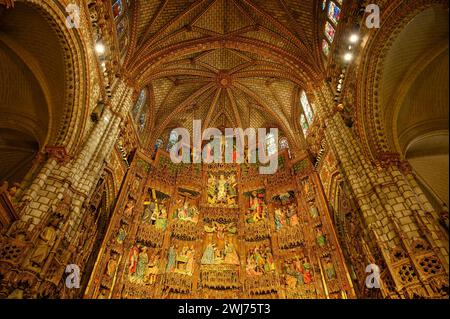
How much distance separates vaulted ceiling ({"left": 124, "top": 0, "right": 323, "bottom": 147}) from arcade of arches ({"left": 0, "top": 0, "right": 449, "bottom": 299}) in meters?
0.11

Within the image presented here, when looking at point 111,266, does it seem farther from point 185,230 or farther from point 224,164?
point 224,164

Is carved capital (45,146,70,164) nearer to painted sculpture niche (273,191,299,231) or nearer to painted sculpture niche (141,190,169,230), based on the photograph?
painted sculpture niche (141,190,169,230)

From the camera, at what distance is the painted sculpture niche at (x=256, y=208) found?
16.8m

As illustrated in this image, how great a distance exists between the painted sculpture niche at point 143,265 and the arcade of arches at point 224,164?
8 centimetres

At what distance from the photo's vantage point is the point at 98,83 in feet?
40.9

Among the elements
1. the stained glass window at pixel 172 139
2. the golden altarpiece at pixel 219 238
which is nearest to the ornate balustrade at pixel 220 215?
the golden altarpiece at pixel 219 238

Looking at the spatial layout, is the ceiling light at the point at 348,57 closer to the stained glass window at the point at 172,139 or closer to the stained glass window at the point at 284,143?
the stained glass window at the point at 284,143

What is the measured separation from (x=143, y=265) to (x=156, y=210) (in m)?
3.28

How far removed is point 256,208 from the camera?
56.6 ft

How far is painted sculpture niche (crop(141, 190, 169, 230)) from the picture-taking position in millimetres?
15688

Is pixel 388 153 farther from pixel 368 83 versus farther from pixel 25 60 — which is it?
pixel 25 60

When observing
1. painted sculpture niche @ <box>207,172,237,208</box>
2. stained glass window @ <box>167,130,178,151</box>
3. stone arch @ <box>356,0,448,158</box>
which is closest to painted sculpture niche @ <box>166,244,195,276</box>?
painted sculpture niche @ <box>207,172,237,208</box>
